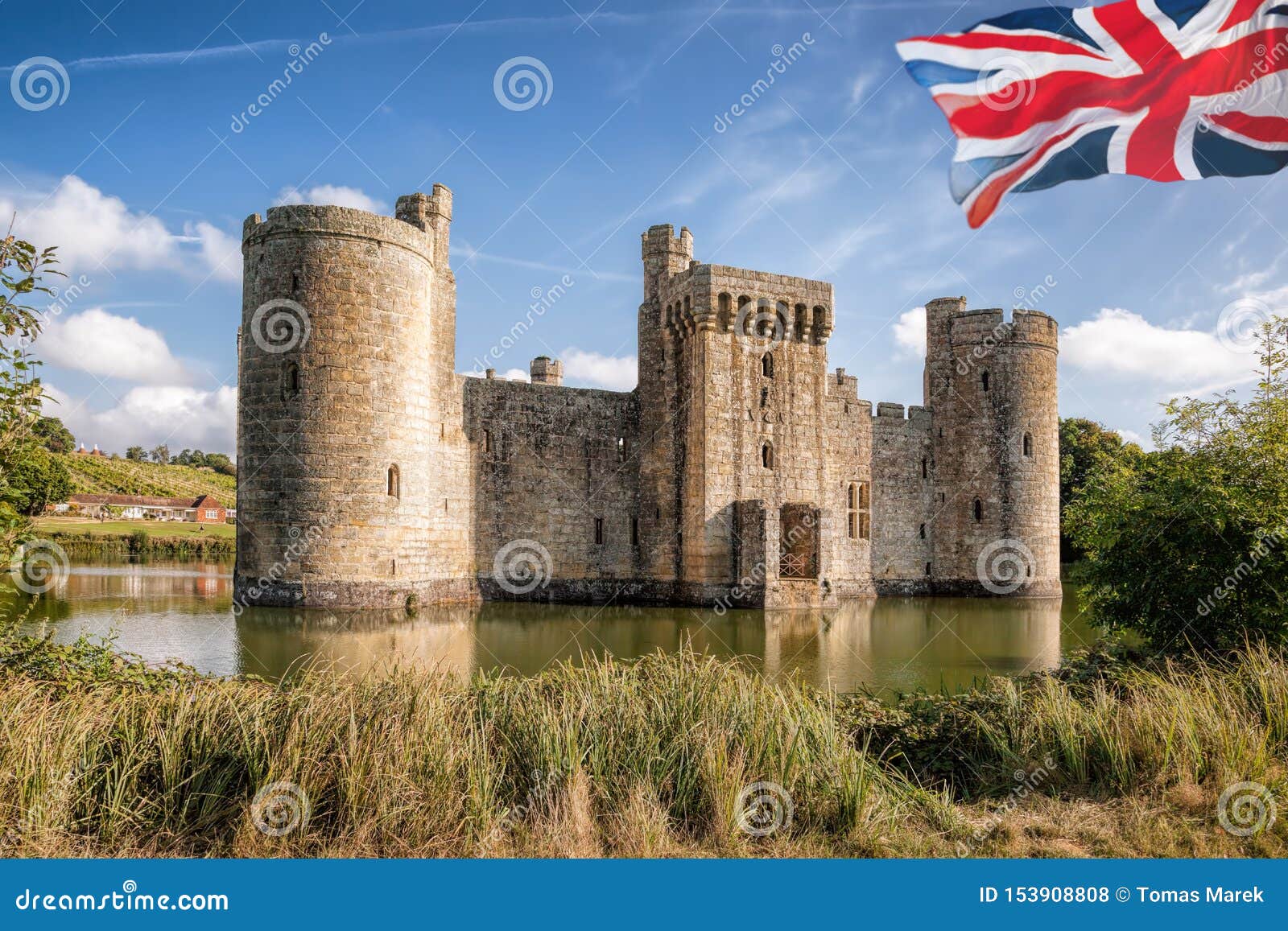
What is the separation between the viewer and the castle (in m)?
21.1

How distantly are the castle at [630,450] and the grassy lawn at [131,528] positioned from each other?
94.8ft

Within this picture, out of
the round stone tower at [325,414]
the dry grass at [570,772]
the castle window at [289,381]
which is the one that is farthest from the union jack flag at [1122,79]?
the castle window at [289,381]

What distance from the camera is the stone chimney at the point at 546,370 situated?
35.7m

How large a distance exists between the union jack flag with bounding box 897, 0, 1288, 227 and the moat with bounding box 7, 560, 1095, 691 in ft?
23.7

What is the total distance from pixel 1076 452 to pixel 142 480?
244 ft

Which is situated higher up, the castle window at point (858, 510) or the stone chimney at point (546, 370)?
the stone chimney at point (546, 370)

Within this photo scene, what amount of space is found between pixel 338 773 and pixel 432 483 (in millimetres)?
18806

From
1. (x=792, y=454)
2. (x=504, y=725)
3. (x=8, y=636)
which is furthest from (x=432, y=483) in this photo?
(x=504, y=725)

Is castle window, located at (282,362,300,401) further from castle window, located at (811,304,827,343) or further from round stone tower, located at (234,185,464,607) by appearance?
castle window, located at (811,304,827,343)

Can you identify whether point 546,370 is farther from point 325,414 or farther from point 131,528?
point 131,528

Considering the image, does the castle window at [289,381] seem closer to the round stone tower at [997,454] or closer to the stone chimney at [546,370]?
the stone chimney at [546,370]

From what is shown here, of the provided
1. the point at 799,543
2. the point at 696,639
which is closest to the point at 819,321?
the point at 799,543

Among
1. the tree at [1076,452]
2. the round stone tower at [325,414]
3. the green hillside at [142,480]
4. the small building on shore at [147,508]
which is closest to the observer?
the round stone tower at [325,414]

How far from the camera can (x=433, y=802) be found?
540 cm
